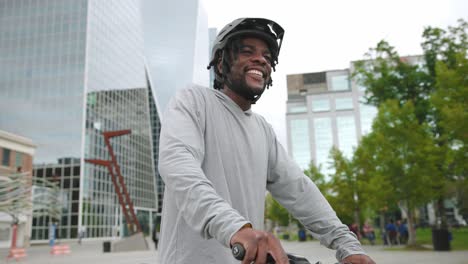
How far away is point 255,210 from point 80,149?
151 ft

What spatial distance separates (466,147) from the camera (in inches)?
603

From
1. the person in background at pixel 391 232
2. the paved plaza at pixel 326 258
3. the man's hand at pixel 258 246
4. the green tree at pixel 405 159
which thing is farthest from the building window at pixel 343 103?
the man's hand at pixel 258 246

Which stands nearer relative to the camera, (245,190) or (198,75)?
(245,190)

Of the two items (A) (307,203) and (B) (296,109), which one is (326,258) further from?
(B) (296,109)

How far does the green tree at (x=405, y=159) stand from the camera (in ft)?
66.2

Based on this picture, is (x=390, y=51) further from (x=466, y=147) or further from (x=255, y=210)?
(x=255, y=210)

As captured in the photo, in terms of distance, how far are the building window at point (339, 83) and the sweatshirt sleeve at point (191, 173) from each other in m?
105

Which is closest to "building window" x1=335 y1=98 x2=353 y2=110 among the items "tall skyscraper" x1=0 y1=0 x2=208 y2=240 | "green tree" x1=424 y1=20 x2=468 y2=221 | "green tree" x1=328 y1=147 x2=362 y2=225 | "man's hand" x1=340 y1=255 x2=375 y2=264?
"tall skyscraper" x1=0 y1=0 x2=208 y2=240

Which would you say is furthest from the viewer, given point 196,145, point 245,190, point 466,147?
point 466,147

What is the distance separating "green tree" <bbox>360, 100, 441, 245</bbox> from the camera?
20.2m

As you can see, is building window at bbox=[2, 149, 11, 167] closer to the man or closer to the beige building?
the beige building

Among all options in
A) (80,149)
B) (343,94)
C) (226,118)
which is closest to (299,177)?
(226,118)

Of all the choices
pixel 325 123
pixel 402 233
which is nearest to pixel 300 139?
pixel 325 123

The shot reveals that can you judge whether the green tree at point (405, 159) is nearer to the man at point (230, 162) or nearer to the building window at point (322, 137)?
the man at point (230, 162)
